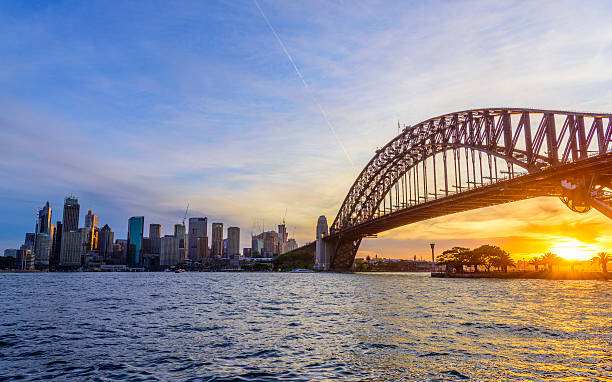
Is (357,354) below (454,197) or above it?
below

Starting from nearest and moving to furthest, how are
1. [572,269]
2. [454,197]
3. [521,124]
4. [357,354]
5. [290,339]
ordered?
[357,354], [290,339], [521,124], [454,197], [572,269]

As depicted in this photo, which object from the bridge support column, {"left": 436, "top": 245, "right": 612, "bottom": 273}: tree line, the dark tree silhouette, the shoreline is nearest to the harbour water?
the shoreline

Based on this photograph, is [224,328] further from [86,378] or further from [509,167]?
[509,167]

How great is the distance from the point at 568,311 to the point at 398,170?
89925 mm

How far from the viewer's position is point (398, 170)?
115062 millimetres

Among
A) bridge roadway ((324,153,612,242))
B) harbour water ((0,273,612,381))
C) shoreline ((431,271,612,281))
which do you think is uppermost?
bridge roadway ((324,153,612,242))

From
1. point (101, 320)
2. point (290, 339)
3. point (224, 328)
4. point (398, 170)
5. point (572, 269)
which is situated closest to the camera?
point (290, 339)

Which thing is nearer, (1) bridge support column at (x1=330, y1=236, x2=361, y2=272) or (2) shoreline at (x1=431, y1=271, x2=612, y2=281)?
(2) shoreline at (x1=431, y1=271, x2=612, y2=281)

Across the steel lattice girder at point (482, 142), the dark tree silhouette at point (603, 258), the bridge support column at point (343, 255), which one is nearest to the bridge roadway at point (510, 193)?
the steel lattice girder at point (482, 142)

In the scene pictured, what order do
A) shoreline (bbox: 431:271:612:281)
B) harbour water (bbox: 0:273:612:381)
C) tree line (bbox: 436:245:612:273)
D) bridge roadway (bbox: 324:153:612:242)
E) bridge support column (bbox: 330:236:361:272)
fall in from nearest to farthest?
harbour water (bbox: 0:273:612:381) → bridge roadway (bbox: 324:153:612:242) → shoreline (bbox: 431:271:612:281) → tree line (bbox: 436:245:612:273) → bridge support column (bbox: 330:236:361:272)

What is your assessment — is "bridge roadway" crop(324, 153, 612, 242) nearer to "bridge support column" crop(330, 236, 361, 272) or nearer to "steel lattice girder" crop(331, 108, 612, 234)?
"steel lattice girder" crop(331, 108, 612, 234)

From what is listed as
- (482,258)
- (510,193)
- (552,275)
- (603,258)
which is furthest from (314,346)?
(482,258)

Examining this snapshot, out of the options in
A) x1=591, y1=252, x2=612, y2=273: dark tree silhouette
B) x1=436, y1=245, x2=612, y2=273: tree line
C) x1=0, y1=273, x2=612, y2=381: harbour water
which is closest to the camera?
x1=0, y1=273, x2=612, y2=381: harbour water

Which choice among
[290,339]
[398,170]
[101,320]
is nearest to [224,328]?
[290,339]
